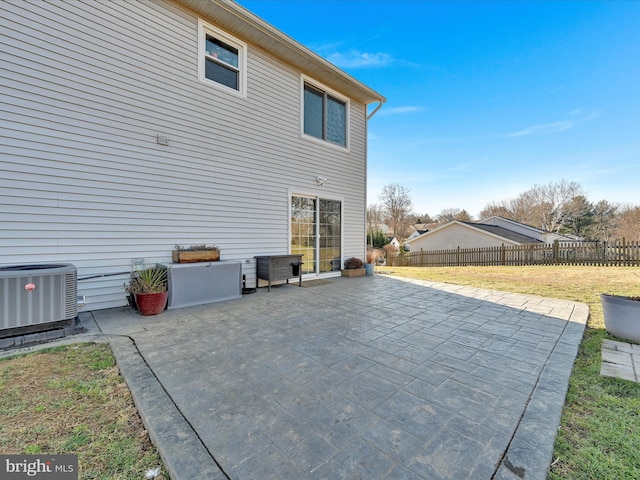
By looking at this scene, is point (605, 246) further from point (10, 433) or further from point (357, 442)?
point (10, 433)

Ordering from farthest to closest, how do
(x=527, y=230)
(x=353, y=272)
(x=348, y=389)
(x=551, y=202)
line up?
(x=551, y=202) → (x=527, y=230) → (x=353, y=272) → (x=348, y=389)

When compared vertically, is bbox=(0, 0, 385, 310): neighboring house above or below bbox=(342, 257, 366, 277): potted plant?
above

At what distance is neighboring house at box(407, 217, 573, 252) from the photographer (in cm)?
1925

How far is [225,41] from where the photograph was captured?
16.7 ft

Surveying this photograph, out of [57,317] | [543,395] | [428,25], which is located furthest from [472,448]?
[428,25]

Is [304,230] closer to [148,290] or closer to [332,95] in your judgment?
[148,290]

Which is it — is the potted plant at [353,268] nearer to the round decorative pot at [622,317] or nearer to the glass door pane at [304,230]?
the glass door pane at [304,230]

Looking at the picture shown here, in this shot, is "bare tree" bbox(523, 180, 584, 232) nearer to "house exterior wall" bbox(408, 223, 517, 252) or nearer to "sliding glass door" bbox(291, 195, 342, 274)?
"house exterior wall" bbox(408, 223, 517, 252)

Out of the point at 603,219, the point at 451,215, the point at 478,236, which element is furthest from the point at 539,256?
the point at 451,215

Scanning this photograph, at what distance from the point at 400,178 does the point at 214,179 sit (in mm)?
26923

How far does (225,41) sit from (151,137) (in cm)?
258

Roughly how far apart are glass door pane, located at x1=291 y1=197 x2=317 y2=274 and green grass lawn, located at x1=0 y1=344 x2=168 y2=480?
14.1ft

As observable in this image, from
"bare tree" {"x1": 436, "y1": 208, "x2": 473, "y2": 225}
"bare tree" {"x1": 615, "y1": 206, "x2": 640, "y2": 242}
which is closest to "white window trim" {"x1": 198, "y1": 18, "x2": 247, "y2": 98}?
"bare tree" {"x1": 615, "y1": 206, "x2": 640, "y2": 242}

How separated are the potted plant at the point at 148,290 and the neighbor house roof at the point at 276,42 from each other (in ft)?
15.2
